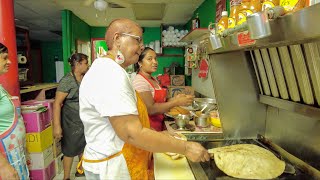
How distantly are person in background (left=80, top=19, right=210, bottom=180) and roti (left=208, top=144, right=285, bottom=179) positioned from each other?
106 millimetres

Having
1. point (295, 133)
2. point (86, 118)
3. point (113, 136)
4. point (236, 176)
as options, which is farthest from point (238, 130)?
point (86, 118)

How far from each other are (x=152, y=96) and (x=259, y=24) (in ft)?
5.32

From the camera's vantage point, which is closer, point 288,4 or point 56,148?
point 288,4

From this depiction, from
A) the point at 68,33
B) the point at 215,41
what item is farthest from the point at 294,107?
the point at 68,33

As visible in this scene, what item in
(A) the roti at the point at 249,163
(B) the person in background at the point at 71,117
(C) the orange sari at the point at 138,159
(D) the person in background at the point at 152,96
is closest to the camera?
(A) the roti at the point at 249,163

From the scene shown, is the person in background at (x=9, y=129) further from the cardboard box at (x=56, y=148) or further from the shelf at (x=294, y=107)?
the shelf at (x=294, y=107)

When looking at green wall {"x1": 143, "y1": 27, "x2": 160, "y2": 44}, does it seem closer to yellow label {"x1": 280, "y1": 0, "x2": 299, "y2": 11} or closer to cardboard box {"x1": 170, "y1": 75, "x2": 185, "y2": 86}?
cardboard box {"x1": 170, "y1": 75, "x2": 185, "y2": 86}

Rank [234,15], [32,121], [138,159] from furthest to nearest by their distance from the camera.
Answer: [32,121] < [138,159] < [234,15]

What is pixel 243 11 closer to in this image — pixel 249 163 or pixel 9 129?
pixel 249 163

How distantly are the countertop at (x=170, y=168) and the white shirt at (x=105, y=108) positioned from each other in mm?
182

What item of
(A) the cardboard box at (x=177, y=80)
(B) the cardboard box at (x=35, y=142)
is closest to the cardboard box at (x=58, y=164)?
(B) the cardboard box at (x=35, y=142)

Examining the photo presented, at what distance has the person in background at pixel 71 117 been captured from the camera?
289 cm

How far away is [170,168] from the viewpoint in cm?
133

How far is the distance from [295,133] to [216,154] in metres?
0.42
